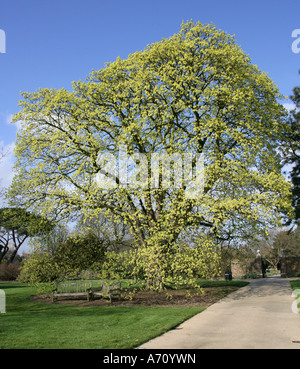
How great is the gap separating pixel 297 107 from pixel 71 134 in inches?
618

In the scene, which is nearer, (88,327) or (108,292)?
(88,327)

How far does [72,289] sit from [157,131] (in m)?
9.62

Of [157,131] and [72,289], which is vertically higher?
[157,131]

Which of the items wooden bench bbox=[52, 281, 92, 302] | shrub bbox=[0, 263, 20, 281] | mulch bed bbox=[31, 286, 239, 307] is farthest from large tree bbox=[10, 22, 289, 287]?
shrub bbox=[0, 263, 20, 281]

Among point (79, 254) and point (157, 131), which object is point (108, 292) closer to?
point (79, 254)

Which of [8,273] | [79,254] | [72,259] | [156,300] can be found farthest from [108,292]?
[8,273]

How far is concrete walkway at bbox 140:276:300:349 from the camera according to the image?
6.91m

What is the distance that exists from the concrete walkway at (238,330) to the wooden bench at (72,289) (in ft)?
20.5

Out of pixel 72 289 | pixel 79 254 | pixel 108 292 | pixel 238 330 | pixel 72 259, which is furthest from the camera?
pixel 72 289

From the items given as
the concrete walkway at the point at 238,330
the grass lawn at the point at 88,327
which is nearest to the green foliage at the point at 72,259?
the grass lawn at the point at 88,327

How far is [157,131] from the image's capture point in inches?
661

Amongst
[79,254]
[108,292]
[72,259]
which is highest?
[79,254]

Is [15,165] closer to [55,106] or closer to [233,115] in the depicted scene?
[55,106]

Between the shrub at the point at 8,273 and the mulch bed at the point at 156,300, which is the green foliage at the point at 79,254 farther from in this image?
the shrub at the point at 8,273
